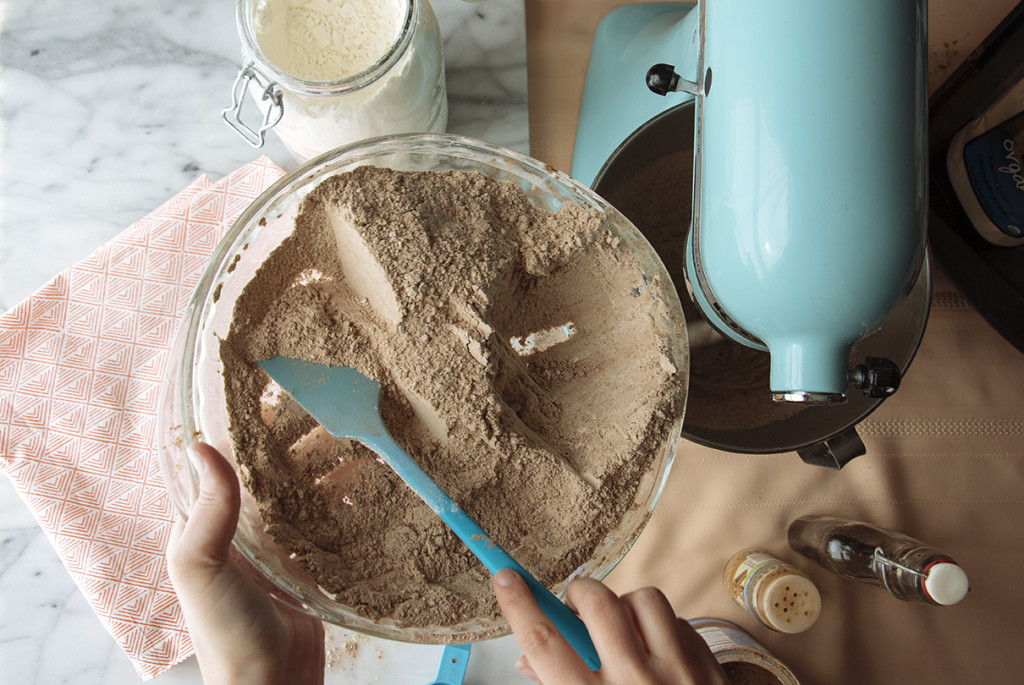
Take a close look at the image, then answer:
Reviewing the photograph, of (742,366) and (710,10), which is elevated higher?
(710,10)

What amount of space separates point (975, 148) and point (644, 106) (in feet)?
1.13

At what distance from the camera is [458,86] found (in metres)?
0.75

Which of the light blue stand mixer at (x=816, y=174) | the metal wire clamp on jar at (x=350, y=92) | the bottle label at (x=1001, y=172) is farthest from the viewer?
the bottle label at (x=1001, y=172)

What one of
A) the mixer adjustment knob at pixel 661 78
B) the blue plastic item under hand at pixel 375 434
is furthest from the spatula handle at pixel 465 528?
the mixer adjustment knob at pixel 661 78

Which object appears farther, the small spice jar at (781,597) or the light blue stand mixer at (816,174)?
the small spice jar at (781,597)

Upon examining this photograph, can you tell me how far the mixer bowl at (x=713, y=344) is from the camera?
563 mm

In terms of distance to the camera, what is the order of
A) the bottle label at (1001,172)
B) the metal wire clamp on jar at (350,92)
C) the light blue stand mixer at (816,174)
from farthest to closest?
1. the bottle label at (1001,172)
2. the metal wire clamp on jar at (350,92)
3. the light blue stand mixer at (816,174)

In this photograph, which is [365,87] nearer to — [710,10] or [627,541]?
[710,10]

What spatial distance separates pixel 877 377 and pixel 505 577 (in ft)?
0.93

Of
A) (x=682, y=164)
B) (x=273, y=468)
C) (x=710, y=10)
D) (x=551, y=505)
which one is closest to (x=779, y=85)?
(x=710, y=10)

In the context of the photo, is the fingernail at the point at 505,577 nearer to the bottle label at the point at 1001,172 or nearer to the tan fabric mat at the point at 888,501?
the tan fabric mat at the point at 888,501

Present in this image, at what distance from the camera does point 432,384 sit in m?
0.44

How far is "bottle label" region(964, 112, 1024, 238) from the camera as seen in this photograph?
630 mm

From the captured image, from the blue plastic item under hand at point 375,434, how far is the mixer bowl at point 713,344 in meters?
0.19
